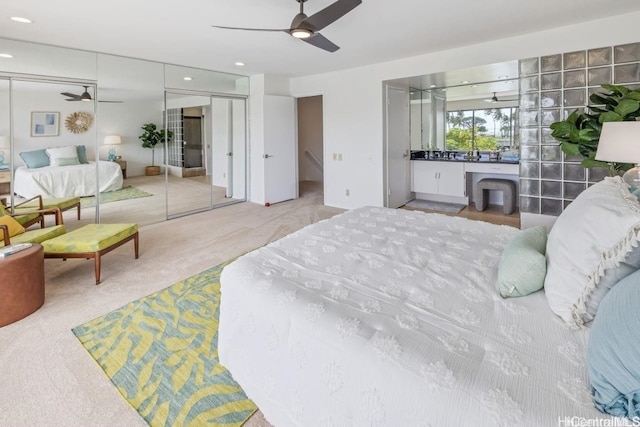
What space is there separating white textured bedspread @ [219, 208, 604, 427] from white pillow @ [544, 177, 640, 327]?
0.08 metres

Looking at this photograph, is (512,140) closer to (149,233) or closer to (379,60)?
(379,60)

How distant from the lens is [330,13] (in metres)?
2.69

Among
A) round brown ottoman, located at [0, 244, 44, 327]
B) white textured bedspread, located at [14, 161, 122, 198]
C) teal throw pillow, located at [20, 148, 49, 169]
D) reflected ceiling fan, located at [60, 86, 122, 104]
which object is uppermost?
reflected ceiling fan, located at [60, 86, 122, 104]

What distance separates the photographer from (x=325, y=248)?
2.17m

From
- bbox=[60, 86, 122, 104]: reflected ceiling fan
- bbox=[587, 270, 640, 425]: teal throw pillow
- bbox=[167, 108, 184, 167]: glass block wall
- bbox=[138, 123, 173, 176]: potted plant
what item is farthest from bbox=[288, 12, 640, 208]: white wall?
bbox=[587, 270, 640, 425]: teal throw pillow

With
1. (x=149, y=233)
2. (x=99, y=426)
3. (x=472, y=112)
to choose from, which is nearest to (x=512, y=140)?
(x=472, y=112)

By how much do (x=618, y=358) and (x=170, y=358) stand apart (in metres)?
2.20

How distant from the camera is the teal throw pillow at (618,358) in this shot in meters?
0.86

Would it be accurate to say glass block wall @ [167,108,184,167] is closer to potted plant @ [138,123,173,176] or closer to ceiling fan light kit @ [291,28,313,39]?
potted plant @ [138,123,173,176]

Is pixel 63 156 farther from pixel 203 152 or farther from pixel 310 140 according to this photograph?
pixel 310 140

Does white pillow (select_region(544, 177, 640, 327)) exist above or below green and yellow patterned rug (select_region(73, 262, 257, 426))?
above

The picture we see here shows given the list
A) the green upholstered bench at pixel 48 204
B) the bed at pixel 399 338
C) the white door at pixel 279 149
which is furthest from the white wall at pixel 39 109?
the bed at pixel 399 338

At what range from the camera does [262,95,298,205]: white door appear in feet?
22.3

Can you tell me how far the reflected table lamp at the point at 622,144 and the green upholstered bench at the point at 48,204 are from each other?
5658mm
